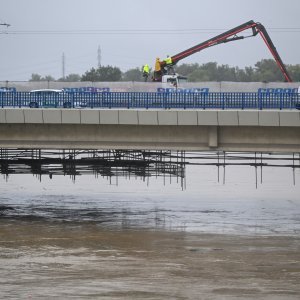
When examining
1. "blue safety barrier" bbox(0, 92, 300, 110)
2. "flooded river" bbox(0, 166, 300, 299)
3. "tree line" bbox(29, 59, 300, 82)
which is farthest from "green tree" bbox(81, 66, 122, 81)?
"blue safety barrier" bbox(0, 92, 300, 110)

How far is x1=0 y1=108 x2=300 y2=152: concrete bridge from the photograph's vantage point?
32.1 metres

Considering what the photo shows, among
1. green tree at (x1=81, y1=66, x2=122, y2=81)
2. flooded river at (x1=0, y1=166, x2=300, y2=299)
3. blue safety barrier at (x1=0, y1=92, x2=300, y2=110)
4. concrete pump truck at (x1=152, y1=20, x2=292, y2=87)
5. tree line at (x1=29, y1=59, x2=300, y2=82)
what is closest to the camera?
flooded river at (x1=0, y1=166, x2=300, y2=299)

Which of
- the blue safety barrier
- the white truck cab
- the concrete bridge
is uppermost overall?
the white truck cab

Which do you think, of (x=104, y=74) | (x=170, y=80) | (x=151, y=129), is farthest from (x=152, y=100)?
(x=104, y=74)

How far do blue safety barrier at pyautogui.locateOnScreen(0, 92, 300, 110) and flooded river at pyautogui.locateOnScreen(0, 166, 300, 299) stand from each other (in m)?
4.54

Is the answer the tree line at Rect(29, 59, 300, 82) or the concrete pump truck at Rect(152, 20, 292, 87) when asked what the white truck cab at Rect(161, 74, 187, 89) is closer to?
the concrete pump truck at Rect(152, 20, 292, 87)

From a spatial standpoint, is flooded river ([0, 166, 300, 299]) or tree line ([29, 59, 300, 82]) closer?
flooded river ([0, 166, 300, 299])

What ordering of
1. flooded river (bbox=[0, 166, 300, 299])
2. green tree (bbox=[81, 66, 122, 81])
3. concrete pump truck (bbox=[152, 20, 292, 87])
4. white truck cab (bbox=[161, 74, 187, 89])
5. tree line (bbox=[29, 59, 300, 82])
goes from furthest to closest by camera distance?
1. tree line (bbox=[29, 59, 300, 82])
2. green tree (bbox=[81, 66, 122, 81])
3. concrete pump truck (bbox=[152, 20, 292, 87])
4. white truck cab (bbox=[161, 74, 187, 89])
5. flooded river (bbox=[0, 166, 300, 299])

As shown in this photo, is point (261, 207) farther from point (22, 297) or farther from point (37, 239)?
point (22, 297)

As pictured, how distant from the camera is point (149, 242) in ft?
96.1

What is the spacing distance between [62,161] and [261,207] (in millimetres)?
9407

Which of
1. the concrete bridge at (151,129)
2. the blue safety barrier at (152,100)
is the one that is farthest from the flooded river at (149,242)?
the blue safety barrier at (152,100)

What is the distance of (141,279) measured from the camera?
75.4 ft

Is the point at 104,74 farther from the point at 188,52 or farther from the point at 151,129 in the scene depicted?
the point at 151,129
